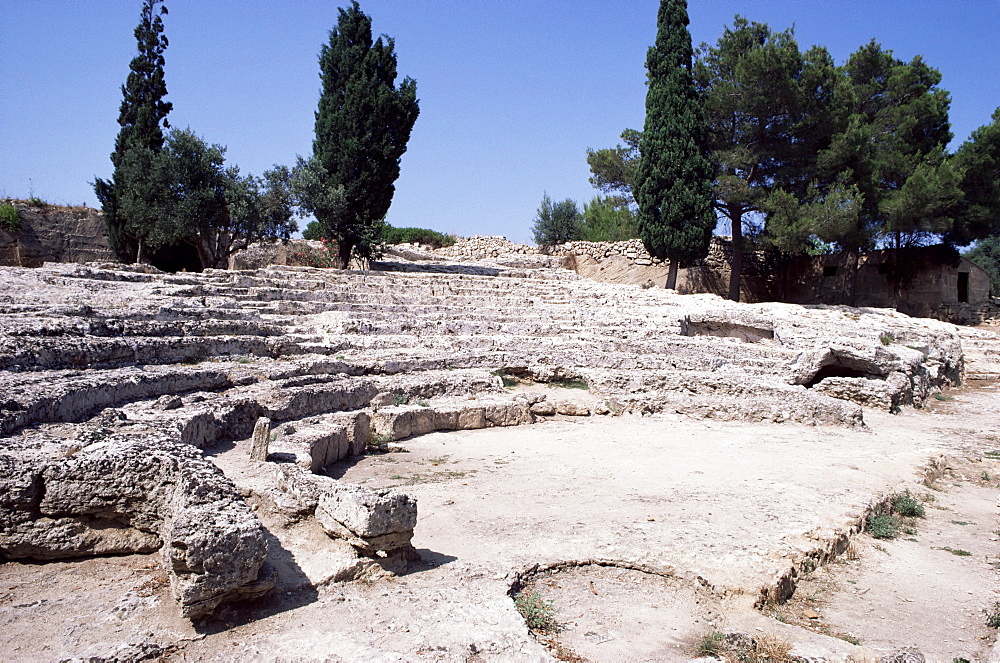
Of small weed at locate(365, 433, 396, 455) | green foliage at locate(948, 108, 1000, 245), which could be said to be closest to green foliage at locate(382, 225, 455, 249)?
green foliage at locate(948, 108, 1000, 245)

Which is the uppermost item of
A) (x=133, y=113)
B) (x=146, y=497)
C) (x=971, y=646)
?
(x=133, y=113)

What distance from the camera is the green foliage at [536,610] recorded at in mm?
3260

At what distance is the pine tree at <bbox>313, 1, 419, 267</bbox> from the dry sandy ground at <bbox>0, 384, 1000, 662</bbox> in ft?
45.6

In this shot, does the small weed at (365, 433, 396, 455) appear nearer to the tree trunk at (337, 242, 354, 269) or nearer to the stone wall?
the tree trunk at (337, 242, 354, 269)

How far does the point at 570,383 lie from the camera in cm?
1008

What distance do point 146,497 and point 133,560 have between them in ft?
1.05

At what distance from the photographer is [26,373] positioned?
225 inches

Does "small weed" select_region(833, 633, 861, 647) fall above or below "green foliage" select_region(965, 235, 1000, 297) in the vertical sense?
below

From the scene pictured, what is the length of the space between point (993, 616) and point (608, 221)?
103 feet

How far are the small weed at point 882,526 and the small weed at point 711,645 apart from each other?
2.24 m

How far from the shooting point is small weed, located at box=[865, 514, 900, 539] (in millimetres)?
4812

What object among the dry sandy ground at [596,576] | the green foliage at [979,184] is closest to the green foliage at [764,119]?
the green foliage at [979,184]

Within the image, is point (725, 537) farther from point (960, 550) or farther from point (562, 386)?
point (562, 386)

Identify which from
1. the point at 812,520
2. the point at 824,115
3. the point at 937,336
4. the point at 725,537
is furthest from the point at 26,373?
the point at 824,115
